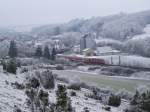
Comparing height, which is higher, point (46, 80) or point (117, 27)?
point (117, 27)

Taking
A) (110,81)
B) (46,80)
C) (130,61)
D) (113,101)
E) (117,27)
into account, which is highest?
(117,27)

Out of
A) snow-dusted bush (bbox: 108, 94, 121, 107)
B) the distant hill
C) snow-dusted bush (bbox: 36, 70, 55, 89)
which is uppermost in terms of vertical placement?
the distant hill

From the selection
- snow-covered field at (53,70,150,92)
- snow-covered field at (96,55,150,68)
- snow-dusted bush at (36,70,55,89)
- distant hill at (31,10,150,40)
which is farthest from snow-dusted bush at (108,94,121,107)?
distant hill at (31,10,150,40)

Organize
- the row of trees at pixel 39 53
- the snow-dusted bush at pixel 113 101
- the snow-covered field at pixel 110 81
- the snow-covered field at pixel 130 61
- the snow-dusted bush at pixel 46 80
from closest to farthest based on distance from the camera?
1. the snow-dusted bush at pixel 113 101
2. the snow-dusted bush at pixel 46 80
3. the snow-covered field at pixel 110 81
4. the snow-covered field at pixel 130 61
5. the row of trees at pixel 39 53

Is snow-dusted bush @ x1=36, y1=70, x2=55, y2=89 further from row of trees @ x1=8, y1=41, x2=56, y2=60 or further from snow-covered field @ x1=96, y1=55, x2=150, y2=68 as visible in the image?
row of trees @ x1=8, y1=41, x2=56, y2=60

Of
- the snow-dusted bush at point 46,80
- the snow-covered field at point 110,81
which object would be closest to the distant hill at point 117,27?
the snow-covered field at point 110,81

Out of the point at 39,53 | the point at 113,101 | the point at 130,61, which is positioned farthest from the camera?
the point at 39,53

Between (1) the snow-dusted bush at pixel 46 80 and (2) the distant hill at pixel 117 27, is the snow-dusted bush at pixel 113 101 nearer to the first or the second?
(1) the snow-dusted bush at pixel 46 80

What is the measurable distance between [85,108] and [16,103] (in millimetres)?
3994

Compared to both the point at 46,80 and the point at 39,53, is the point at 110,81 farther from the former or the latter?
the point at 39,53

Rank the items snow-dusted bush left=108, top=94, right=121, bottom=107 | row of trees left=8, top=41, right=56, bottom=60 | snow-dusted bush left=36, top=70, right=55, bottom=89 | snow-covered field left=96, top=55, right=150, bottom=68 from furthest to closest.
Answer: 1. row of trees left=8, top=41, right=56, bottom=60
2. snow-covered field left=96, top=55, right=150, bottom=68
3. snow-dusted bush left=36, top=70, right=55, bottom=89
4. snow-dusted bush left=108, top=94, right=121, bottom=107

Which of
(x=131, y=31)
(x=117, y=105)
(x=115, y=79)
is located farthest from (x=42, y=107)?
(x=131, y=31)

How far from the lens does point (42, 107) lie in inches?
477

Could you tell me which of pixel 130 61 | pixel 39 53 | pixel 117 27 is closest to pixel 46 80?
pixel 130 61
